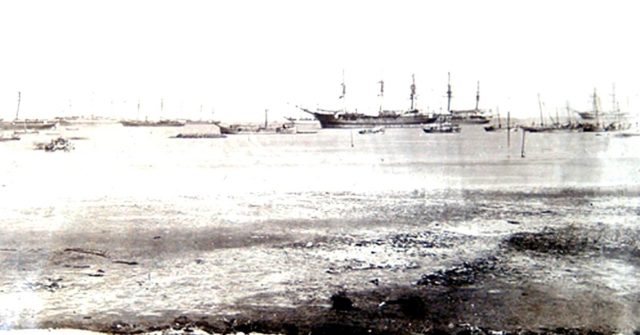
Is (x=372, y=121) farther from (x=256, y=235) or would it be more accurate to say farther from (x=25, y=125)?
(x=256, y=235)

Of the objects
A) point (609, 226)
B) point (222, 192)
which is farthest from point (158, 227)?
point (609, 226)

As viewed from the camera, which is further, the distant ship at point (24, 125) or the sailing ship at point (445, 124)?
the sailing ship at point (445, 124)

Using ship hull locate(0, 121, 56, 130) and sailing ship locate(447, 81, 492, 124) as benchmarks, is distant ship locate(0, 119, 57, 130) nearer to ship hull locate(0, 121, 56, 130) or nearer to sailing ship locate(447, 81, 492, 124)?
ship hull locate(0, 121, 56, 130)

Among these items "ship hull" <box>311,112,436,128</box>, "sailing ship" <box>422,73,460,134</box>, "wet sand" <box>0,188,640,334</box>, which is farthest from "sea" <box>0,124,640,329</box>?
"ship hull" <box>311,112,436,128</box>

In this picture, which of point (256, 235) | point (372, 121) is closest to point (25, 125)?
point (372, 121)

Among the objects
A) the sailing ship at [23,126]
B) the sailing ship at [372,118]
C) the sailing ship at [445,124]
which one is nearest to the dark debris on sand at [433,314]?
the sailing ship at [445,124]

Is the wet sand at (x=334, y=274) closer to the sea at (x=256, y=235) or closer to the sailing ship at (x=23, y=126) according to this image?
the sea at (x=256, y=235)
